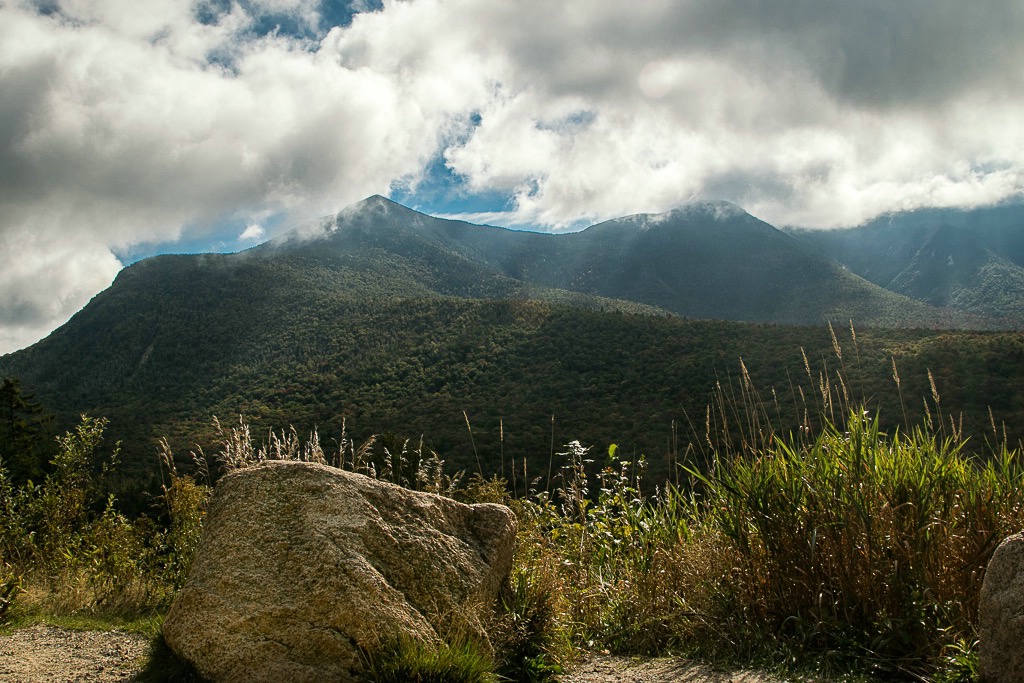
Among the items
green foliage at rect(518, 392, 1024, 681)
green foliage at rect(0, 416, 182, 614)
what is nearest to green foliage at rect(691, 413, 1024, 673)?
green foliage at rect(518, 392, 1024, 681)

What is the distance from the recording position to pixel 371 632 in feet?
10.9

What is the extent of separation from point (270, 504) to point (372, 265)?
115 metres

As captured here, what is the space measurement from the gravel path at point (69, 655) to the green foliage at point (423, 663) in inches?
60.7

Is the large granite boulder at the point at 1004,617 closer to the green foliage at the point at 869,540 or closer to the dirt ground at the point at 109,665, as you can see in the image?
the green foliage at the point at 869,540

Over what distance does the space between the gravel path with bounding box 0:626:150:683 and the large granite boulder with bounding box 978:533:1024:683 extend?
4.24 m

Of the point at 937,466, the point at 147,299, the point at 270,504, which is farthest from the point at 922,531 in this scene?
the point at 147,299

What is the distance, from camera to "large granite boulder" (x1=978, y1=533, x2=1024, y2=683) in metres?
2.78

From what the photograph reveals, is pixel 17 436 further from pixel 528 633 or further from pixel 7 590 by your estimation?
pixel 528 633

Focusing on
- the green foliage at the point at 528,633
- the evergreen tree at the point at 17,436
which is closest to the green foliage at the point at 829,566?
the green foliage at the point at 528,633

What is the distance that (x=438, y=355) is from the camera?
6197 cm

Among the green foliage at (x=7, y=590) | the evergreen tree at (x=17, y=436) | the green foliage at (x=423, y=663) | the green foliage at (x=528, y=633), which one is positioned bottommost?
the green foliage at (x=528, y=633)

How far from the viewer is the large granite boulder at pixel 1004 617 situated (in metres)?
2.78

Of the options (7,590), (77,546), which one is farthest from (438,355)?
(7,590)

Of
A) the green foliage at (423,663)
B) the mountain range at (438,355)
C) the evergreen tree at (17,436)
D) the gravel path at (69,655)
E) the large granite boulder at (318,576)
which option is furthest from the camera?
the mountain range at (438,355)
